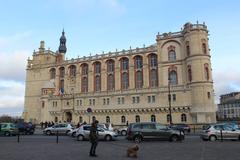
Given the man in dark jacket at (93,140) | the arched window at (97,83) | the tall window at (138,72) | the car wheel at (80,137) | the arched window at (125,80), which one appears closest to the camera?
the man in dark jacket at (93,140)

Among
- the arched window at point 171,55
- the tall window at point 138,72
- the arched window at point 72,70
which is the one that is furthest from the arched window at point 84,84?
the arched window at point 171,55

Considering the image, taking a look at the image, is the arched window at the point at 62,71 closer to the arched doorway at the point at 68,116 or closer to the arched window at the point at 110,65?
the arched doorway at the point at 68,116

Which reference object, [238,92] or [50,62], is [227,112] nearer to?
[238,92]

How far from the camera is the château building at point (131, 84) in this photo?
2143 inches

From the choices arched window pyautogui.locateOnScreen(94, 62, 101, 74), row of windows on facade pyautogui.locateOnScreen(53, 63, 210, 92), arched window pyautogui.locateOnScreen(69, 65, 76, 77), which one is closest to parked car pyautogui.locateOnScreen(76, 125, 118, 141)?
row of windows on facade pyautogui.locateOnScreen(53, 63, 210, 92)

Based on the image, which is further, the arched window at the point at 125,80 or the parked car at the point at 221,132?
the arched window at the point at 125,80

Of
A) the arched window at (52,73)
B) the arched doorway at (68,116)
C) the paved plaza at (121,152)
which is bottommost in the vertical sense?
the paved plaza at (121,152)

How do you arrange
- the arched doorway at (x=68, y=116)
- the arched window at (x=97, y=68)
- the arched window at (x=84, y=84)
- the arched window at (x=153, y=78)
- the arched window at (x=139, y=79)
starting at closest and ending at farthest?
the arched window at (x=153, y=78)
the arched window at (x=139, y=79)
the arched doorway at (x=68, y=116)
the arched window at (x=97, y=68)
the arched window at (x=84, y=84)

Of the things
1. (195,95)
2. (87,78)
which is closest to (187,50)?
(195,95)

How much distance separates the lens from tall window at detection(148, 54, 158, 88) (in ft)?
205

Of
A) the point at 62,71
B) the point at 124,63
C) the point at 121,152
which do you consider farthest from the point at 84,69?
the point at 121,152

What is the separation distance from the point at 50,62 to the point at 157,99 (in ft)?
129

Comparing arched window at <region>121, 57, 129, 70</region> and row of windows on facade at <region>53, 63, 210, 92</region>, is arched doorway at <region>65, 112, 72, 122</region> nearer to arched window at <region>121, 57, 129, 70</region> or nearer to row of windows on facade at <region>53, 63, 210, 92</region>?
row of windows on facade at <region>53, 63, 210, 92</region>

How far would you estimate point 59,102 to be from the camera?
231 ft
